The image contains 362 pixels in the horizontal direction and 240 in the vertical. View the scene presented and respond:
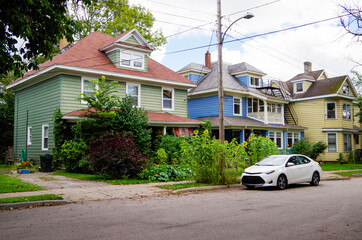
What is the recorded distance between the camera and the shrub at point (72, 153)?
60.8 feet

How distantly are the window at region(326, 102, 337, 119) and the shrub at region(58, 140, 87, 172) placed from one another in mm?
27193

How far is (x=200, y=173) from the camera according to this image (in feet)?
48.6

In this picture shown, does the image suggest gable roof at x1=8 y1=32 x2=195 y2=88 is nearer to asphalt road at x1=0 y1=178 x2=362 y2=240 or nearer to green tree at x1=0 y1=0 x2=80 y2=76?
green tree at x1=0 y1=0 x2=80 y2=76

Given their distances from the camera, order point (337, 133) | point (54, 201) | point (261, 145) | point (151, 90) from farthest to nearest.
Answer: point (337, 133) < point (151, 90) < point (261, 145) < point (54, 201)

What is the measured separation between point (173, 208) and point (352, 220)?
14.2 feet

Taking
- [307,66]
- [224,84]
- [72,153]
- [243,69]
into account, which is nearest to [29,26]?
[72,153]

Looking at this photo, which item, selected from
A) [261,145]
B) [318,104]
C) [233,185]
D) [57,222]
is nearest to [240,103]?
[318,104]

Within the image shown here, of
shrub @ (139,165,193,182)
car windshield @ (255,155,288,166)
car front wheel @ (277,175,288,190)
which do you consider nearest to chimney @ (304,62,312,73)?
car windshield @ (255,155,288,166)

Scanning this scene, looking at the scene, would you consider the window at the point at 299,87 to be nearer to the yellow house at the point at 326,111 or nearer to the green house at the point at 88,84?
the yellow house at the point at 326,111

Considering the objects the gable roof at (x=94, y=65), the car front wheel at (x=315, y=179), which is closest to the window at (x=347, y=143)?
the gable roof at (x=94, y=65)

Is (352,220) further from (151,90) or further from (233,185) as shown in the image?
(151,90)

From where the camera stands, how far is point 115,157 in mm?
15555

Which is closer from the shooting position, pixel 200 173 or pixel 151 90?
pixel 200 173

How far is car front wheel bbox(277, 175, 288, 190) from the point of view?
1382 cm
